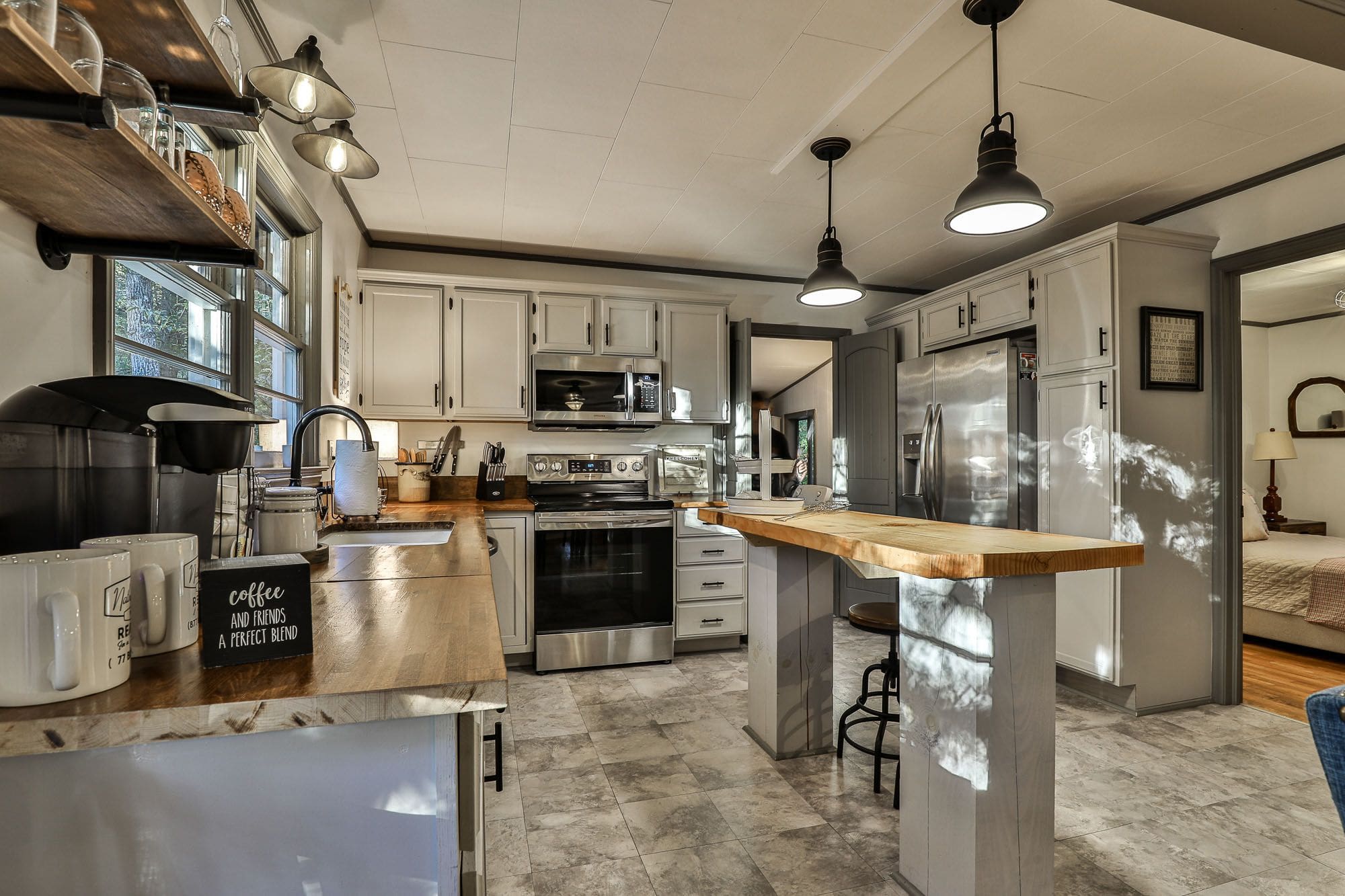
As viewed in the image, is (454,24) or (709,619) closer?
(454,24)

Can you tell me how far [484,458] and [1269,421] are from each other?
270 inches

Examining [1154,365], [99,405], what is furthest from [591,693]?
[1154,365]

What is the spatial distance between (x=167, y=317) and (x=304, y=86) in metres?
0.68

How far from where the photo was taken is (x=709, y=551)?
400cm

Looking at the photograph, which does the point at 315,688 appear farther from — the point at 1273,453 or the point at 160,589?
the point at 1273,453

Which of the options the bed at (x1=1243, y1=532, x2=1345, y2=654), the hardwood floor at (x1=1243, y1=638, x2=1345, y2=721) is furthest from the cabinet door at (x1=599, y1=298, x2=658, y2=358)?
the bed at (x1=1243, y1=532, x2=1345, y2=654)

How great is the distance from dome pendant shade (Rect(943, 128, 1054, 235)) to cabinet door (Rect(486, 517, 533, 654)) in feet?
8.66

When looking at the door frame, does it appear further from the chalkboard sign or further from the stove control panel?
the chalkboard sign

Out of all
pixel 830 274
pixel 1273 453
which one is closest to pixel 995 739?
pixel 830 274

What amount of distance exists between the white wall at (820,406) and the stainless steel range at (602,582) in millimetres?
3132

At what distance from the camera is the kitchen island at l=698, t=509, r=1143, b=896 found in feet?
4.98

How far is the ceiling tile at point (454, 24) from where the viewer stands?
6.43 ft

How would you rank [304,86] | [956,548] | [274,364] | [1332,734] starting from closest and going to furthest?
1. [1332,734]
2. [956,548]
3. [304,86]
4. [274,364]

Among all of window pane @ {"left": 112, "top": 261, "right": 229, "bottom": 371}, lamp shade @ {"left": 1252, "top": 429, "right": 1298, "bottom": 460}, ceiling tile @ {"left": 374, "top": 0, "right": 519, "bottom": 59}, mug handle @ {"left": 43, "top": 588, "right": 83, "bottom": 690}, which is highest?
ceiling tile @ {"left": 374, "top": 0, "right": 519, "bottom": 59}
